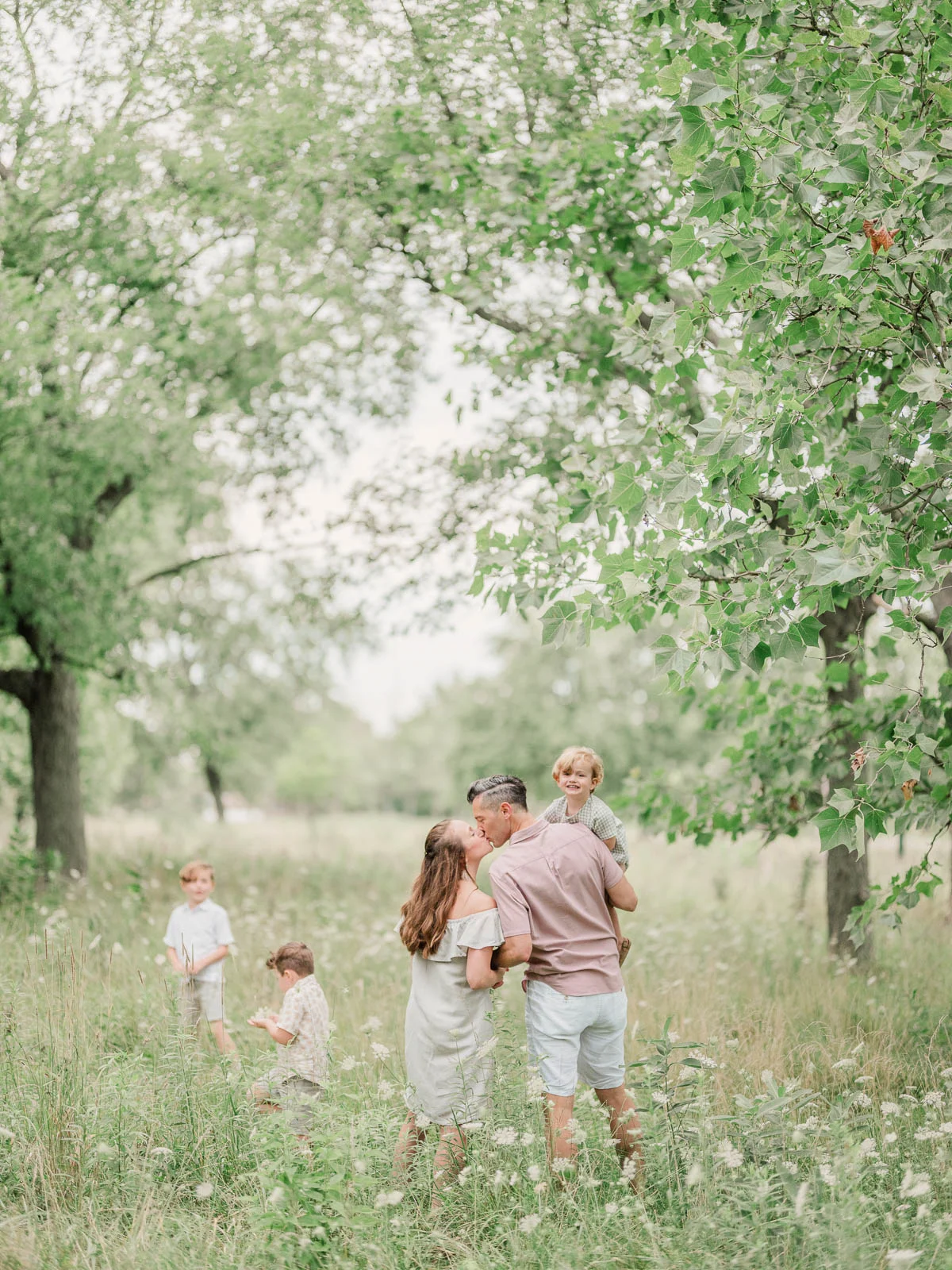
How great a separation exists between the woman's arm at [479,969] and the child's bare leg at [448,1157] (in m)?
0.60

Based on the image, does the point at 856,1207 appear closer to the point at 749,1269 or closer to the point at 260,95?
the point at 749,1269

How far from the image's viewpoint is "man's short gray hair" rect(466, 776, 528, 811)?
4734 mm

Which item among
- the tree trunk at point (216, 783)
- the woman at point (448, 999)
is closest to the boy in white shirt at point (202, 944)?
the woman at point (448, 999)

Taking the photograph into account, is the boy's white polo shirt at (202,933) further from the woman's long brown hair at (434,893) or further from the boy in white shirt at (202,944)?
the woman's long brown hair at (434,893)

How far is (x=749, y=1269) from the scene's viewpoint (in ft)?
12.1

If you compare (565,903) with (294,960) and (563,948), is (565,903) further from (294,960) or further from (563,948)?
(294,960)

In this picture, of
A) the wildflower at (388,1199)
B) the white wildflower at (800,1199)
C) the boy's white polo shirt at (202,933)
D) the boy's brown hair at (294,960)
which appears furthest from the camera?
the boy's white polo shirt at (202,933)

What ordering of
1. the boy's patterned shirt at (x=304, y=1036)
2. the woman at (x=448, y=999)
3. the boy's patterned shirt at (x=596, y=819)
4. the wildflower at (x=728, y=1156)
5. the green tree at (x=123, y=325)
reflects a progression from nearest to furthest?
1. the wildflower at (x=728, y=1156)
2. the woman at (x=448, y=999)
3. the boy's patterned shirt at (x=596, y=819)
4. the boy's patterned shirt at (x=304, y=1036)
5. the green tree at (x=123, y=325)

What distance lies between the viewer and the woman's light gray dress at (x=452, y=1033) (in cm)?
442

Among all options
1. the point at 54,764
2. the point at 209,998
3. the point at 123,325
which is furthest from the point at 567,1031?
the point at 54,764

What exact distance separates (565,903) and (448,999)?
0.63m

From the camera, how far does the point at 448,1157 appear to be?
4383mm

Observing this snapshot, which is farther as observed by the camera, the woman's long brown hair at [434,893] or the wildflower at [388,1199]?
the woman's long brown hair at [434,893]

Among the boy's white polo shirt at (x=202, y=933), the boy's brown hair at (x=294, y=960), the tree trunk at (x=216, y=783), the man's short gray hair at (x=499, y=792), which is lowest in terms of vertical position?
the tree trunk at (x=216, y=783)
